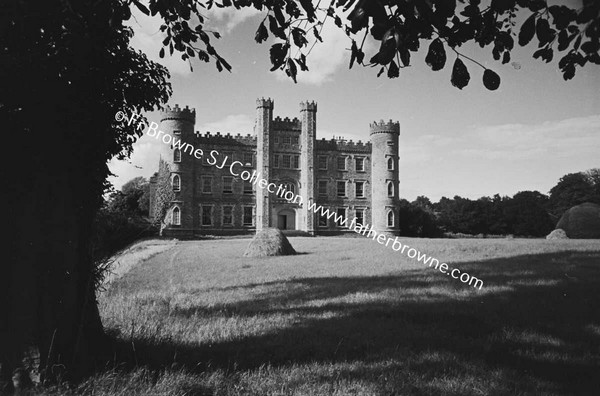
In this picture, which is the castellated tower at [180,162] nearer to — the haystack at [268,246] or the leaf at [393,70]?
the haystack at [268,246]

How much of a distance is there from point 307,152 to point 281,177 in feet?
13.8

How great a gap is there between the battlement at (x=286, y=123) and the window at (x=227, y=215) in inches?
430

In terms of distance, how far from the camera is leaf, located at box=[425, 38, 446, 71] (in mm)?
2904

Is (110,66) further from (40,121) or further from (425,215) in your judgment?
(425,215)

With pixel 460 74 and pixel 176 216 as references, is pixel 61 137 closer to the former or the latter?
pixel 460 74

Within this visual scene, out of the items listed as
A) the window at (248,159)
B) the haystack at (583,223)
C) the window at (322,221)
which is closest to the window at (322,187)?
the window at (322,221)

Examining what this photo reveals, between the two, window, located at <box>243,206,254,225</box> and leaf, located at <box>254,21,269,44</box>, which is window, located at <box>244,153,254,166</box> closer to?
window, located at <box>243,206,254,225</box>

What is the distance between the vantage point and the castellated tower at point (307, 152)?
47.4 meters

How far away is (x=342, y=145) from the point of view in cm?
4981

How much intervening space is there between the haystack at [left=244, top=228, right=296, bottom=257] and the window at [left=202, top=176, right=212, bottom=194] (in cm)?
2596

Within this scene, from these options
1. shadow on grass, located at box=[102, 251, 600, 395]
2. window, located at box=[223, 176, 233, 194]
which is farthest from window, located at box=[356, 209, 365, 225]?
shadow on grass, located at box=[102, 251, 600, 395]

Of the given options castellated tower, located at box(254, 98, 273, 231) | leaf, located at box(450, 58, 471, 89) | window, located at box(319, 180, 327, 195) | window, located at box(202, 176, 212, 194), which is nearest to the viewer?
leaf, located at box(450, 58, 471, 89)

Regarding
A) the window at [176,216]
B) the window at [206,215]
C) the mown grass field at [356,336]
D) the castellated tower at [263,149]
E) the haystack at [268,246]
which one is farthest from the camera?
the castellated tower at [263,149]

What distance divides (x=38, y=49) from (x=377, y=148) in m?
47.1
